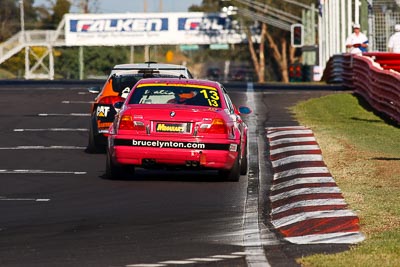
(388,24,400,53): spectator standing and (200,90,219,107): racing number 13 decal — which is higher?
(388,24,400,53): spectator standing

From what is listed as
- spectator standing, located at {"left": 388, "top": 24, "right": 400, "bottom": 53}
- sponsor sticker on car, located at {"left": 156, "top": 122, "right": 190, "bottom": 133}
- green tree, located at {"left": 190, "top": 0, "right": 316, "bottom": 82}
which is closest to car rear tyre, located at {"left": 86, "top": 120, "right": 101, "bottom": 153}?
sponsor sticker on car, located at {"left": 156, "top": 122, "right": 190, "bottom": 133}

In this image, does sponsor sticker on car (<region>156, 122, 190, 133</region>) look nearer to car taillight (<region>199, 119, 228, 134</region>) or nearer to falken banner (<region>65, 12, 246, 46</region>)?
car taillight (<region>199, 119, 228, 134</region>)

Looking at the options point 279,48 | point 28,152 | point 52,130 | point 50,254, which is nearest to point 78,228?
point 50,254

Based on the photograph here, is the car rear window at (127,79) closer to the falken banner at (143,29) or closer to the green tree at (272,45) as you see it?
the falken banner at (143,29)

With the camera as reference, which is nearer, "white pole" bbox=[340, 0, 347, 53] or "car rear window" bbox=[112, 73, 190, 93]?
"car rear window" bbox=[112, 73, 190, 93]

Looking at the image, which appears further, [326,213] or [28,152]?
[28,152]

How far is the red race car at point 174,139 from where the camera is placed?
15.0 m

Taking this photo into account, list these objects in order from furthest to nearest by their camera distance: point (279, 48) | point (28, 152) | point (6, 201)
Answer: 1. point (279, 48)
2. point (28, 152)
3. point (6, 201)

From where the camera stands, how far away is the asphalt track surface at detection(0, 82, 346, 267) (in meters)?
9.66

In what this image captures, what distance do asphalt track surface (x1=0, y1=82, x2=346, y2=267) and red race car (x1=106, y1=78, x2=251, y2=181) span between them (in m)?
0.24

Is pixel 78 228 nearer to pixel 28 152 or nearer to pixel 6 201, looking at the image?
pixel 6 201

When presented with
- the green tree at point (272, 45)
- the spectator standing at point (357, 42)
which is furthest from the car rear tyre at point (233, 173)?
the green tree at point (272, 45)

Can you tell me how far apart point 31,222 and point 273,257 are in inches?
118

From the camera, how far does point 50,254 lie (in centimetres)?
970
